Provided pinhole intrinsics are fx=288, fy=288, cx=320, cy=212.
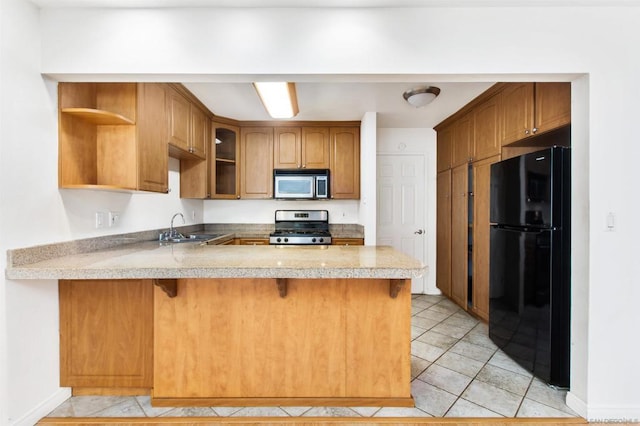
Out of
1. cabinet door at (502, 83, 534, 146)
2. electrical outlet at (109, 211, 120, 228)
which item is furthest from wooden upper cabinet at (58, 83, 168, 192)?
cabinet door at (502, 83, 534, 146)

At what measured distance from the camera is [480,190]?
2.93 metres

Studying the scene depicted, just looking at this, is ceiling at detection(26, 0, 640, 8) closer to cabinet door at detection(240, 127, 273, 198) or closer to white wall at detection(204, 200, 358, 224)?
cabinet door at detection(240, 127, 273, 198)

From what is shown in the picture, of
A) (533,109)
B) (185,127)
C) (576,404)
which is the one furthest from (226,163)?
(576,404)

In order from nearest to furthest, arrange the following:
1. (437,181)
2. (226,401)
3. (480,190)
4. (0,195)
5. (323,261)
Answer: (0,195)
(323,261)
(226,401)
(480,190)
(437,181)

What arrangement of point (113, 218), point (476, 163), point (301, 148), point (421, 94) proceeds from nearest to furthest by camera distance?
point (113, 218) → point (421, 94) → point (476, 163) → point (301, 148)

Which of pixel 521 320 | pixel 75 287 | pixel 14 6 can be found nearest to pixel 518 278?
pixel 521 320

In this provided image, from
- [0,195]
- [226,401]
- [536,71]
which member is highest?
[536,71]

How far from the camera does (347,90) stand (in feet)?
8.94

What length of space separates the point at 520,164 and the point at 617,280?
0.92 metres

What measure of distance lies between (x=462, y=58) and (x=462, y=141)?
1.88m

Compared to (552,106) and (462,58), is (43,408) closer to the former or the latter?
(462,58)

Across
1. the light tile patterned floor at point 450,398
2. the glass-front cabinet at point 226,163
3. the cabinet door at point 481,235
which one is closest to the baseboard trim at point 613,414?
the light tile patterned floor at point 450,398

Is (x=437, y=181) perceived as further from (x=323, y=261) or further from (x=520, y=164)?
(x=323, y=261)

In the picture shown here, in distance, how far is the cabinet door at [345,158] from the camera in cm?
378
